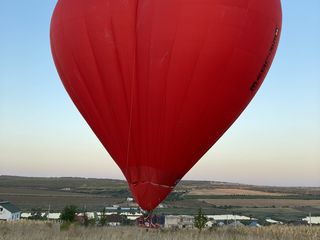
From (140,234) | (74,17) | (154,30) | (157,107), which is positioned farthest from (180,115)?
(74,17)

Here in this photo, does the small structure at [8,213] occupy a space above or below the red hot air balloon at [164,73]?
below

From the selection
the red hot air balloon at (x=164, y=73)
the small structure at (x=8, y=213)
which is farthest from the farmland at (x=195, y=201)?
the red hot air balloon at (x=164, y=73)

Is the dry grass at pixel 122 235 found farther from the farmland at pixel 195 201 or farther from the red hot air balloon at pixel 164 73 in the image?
the farmland at pixel 195 201

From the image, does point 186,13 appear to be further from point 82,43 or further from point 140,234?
point 140,234

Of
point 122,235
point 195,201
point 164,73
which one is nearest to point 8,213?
point 122,235

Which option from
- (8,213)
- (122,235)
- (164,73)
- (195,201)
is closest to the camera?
(164,73)

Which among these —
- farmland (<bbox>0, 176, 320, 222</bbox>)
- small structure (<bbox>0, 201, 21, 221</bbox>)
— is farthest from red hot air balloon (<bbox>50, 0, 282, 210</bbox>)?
farmland (<bbox>0, 176, 320, 222</bbox>)

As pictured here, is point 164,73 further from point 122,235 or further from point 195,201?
point 195,201

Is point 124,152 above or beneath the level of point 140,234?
above
